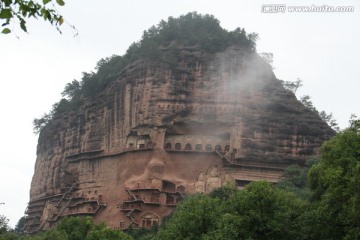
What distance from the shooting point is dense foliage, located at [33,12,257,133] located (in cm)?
5503

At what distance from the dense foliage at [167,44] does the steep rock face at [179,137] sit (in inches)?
43.7

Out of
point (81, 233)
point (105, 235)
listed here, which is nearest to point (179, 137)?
point (81, 233)

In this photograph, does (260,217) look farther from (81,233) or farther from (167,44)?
(167,44)

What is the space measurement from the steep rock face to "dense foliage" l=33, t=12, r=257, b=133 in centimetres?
111

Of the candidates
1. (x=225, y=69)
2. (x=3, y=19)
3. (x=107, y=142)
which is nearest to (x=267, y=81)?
(x=225, y=69)

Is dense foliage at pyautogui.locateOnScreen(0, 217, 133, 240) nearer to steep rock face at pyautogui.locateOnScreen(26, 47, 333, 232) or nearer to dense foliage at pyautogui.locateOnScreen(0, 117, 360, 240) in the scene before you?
dense foliage at pyautogui.locateOnScreen(0, 117, 360, 240)

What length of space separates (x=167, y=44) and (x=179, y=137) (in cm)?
1024

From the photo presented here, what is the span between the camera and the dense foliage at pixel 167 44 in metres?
55.0

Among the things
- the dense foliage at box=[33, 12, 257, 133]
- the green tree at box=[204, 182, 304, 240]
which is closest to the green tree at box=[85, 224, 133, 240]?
the green tree at box=[204, 182, 304, 240]

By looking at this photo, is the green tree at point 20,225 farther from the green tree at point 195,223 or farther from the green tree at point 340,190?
the green tree at point 340,190

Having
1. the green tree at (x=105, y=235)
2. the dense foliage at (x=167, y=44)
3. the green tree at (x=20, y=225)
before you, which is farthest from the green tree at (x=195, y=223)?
the green tree at (x=20, y=225)

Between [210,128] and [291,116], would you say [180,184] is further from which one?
[291,116]

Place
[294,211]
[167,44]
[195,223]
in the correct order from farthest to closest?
[167,44] < [195,223] < [294,211]

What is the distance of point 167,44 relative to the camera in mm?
56781
